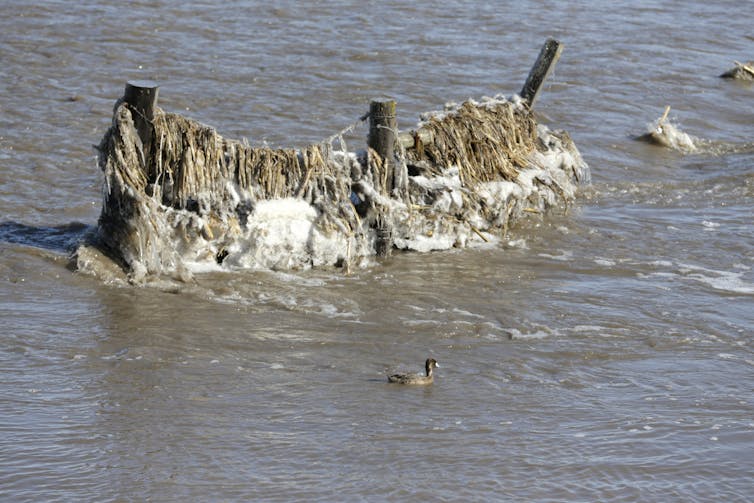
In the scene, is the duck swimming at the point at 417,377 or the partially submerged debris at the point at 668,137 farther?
the partially submerged debris at the point at 668,137

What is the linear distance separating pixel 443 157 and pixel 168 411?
4.78 metres

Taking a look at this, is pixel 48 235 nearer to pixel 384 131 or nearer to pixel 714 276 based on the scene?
pixel 384 131

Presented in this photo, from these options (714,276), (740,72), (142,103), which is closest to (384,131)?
(142,103)

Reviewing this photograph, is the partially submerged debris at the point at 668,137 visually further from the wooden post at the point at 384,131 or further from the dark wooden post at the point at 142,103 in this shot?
the dark wooden post at the point at 142,103

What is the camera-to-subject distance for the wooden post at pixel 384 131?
10.7 meters

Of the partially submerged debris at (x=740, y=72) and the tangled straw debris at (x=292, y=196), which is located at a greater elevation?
the partially submerged debris at (x=740, y=72)

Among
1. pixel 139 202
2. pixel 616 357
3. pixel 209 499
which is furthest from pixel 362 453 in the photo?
pixel 139 202

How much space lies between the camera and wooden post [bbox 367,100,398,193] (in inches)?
423

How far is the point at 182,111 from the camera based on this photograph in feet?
51.2

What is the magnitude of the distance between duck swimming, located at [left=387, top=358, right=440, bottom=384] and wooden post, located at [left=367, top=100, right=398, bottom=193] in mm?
3112

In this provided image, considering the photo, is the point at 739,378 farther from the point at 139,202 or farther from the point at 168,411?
the point at 139,202

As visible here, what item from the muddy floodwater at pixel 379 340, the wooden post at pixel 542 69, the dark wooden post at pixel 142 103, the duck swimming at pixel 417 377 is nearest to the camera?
the muddy floodwater at pixel 379 340

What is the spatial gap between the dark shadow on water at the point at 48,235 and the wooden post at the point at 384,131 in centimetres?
269

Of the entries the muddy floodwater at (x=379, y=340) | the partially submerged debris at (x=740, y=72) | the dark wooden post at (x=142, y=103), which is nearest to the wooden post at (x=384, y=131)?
the muddy floodwater at (x=379, y=340)
